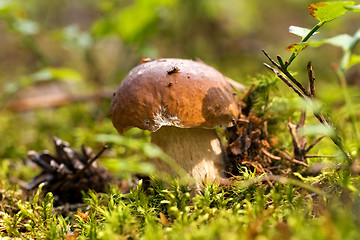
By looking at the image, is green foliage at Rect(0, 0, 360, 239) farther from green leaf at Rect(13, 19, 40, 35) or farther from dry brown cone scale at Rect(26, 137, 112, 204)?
dry brown cone scale at Rect(26, 137, 112, 204)

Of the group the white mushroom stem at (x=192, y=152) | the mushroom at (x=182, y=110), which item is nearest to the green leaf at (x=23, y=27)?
the mushroom at (x=182, y=110)

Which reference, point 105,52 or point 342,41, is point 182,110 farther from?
point 105,52

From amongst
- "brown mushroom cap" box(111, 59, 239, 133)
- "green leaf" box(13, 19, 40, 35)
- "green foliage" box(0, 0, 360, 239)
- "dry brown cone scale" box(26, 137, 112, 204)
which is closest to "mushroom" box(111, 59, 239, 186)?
"brown mushroom cap" box(111, 59, 239, 133)

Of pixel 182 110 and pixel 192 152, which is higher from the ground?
pixel 182 110

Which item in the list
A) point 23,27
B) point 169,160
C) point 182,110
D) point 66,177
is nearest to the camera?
point 182,110

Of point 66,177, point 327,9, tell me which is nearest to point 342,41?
point 327,9

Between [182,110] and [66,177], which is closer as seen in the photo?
[182,110]

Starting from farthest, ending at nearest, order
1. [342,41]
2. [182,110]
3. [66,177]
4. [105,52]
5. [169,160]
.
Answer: [105,52] < [66,177] < [169,160] < [182,110] < [342,41]
